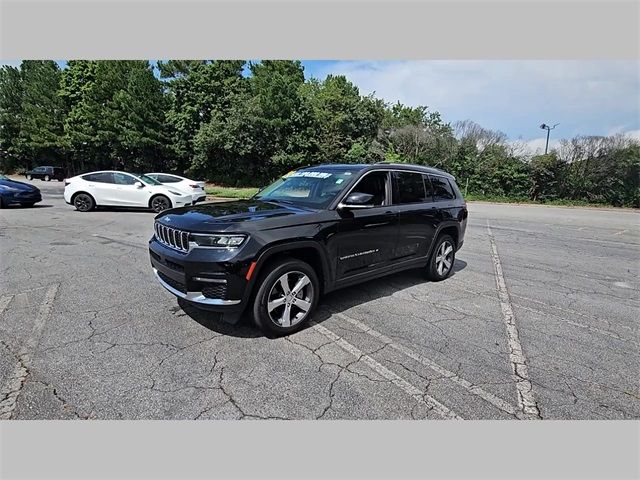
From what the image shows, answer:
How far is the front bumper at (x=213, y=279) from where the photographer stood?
10.6 feet

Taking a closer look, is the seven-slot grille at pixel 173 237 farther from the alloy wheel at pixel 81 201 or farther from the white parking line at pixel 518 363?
the alloy wheel at pixel 81 201

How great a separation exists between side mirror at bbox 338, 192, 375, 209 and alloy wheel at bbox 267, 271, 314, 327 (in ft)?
3.03

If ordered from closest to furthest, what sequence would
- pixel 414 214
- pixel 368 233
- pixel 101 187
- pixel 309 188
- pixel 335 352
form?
pixel 335 352 < pixel 368 233 < pixel 309 188 < pixel 414 214 < pixel 101 187

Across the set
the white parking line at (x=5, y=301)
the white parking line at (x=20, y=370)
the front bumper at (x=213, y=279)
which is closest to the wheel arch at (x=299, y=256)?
the front bumper at (x=213, y=279)

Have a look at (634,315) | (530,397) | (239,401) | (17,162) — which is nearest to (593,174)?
(634,315)

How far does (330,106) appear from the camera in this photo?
3384 cm

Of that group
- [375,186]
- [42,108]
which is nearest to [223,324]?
[375,186]

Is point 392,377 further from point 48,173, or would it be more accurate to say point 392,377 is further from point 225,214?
point 48,173

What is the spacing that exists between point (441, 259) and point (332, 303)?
83.5 inches

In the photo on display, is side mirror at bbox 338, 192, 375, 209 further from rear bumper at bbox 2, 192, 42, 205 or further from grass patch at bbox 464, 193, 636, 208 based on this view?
grass patch at bbox 464, 193, 636, 208

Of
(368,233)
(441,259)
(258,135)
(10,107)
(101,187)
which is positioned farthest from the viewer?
(10,107)

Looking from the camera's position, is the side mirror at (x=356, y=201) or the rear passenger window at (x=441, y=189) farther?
the rear passenger window at (x=441, y=189)

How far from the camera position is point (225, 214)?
12.0ft

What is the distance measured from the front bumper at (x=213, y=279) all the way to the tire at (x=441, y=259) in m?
3.23
